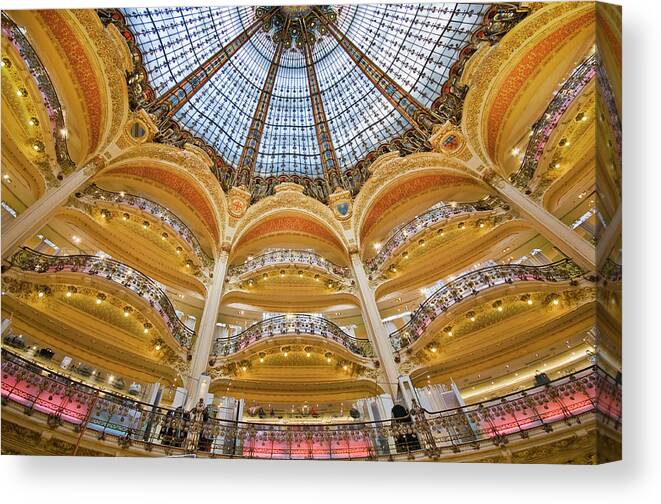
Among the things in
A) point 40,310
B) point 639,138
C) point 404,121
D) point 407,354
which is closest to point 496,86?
point 404,121

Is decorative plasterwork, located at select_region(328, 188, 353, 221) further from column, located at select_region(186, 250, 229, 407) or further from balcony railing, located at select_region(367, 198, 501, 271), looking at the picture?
column, located at select_region(186, 250, 229, 407)

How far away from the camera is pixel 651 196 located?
5434 millimetres

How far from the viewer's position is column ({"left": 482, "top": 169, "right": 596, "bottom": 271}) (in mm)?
8279

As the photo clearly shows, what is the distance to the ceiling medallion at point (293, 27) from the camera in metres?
16.0

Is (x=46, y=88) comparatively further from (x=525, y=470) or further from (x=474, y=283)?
(x=525, y=470)

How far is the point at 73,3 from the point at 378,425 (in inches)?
376

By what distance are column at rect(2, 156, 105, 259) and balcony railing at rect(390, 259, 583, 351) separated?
932 centimetres

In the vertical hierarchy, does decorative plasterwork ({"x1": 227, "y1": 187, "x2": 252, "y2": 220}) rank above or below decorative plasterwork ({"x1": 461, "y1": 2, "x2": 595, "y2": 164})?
above

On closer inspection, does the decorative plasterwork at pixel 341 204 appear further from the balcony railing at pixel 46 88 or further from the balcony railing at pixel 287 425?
the balcony railing at pixel 287 425

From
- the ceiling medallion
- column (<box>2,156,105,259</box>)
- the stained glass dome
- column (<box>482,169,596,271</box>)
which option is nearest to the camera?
column (<box>2,156,105,259</box>)

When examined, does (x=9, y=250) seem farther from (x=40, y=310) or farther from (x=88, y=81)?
(x=88, y=81)

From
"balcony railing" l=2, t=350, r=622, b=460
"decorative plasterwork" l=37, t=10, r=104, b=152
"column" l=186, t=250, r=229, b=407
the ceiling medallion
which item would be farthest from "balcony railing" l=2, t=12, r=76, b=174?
the ceiling medallion

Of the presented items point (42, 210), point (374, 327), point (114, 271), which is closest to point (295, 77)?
point (114, 271)

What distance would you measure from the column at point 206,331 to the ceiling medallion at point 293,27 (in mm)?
9706
